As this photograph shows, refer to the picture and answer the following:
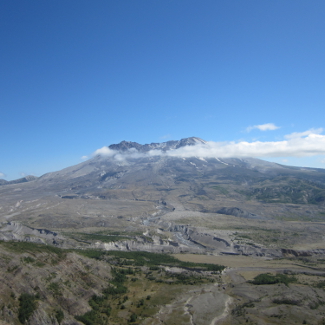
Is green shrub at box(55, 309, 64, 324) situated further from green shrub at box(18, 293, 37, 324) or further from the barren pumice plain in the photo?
green shrub at box(18, 293, 37, 324)

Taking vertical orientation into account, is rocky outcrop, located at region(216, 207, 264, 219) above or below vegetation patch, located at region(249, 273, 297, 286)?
below

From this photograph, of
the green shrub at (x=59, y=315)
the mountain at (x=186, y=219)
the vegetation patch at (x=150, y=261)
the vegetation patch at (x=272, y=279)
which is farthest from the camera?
the mountain at (x=186, y=219)

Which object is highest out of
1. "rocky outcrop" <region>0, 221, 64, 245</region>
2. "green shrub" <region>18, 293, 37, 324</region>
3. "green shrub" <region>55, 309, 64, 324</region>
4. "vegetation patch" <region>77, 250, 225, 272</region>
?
"green shrub" <region>18, 293, 37, 324</region>

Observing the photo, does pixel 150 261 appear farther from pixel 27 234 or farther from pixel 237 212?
pixel 237 212

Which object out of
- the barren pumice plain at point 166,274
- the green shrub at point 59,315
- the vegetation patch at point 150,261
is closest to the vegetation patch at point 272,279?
the barren pumice plain at point 166,274

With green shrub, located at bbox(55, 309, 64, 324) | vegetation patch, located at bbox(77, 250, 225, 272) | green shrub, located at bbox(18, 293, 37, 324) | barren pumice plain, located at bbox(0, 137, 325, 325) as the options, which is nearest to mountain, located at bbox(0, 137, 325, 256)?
barren pumice plain, located at bbox(0, 137, 325, 325)

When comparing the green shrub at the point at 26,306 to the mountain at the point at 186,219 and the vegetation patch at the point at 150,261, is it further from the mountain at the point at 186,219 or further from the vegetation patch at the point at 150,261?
the mountain at the point at 186,219

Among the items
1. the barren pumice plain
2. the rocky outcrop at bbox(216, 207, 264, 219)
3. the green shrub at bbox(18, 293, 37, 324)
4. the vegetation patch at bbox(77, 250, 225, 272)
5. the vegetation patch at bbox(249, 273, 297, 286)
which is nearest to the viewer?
the green shrub at bbox(18, 293, 37, 324)

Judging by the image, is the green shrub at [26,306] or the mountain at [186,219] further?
the mountain at [186,219]

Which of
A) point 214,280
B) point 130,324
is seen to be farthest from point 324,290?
point 130,324

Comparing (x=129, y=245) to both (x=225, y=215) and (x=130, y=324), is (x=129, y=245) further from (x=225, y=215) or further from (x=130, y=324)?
(x=225, y=215)

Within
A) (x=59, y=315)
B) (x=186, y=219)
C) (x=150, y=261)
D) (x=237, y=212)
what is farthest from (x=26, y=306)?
(x=237, y=212)
